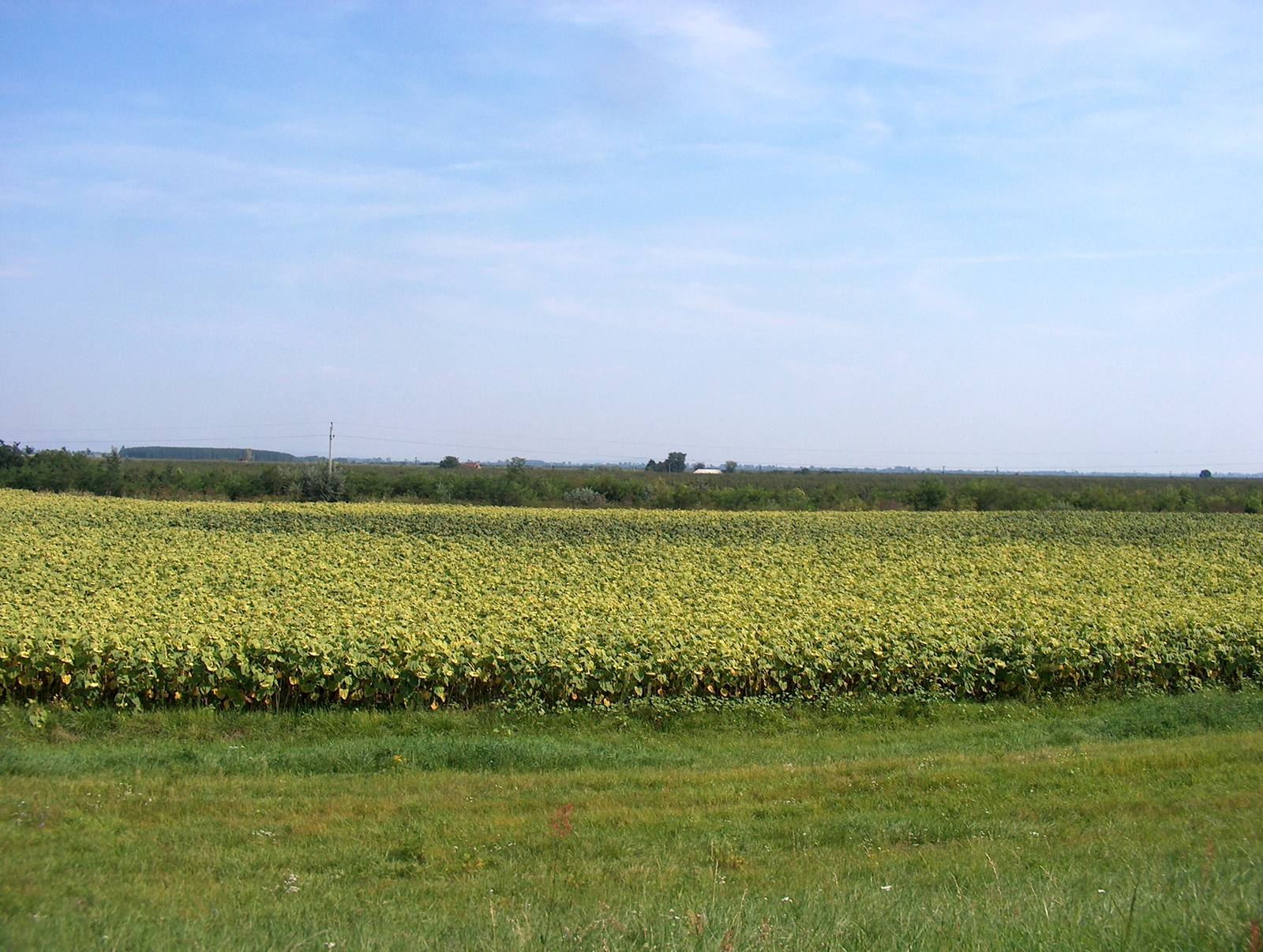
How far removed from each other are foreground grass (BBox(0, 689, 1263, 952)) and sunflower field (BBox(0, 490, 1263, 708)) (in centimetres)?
52

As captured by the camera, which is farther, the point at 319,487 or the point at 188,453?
the point at 188,453

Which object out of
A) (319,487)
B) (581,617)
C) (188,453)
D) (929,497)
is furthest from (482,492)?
(188,453)

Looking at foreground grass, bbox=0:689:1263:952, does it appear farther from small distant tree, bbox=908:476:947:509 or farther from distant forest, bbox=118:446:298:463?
distant forest, bbox=118:446:298:463

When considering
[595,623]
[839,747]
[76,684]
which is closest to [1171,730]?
[839,747]

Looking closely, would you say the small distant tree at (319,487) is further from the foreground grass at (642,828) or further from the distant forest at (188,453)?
the distant forest at (188,453)

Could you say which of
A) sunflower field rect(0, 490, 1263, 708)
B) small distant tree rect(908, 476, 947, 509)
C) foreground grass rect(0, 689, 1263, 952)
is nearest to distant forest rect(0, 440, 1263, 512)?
small distant tree rect(908, 476, 947, 509)

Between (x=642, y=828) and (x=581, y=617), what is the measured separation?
6181 mm

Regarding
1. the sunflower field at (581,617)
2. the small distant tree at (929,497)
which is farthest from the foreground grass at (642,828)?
the small distant tree at (929,497)

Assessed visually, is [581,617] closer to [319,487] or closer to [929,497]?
[319,487]

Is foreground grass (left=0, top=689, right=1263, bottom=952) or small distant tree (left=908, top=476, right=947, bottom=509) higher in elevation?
small distant tree (left=908, top=476, right=947, bottom=509)

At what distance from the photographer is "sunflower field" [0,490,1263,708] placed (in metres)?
10.7

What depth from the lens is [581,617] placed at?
1281cm

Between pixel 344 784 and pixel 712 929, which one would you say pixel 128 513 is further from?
pixel 712 929

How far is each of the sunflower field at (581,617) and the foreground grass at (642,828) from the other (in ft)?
1.72
